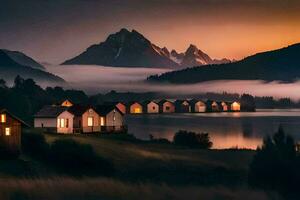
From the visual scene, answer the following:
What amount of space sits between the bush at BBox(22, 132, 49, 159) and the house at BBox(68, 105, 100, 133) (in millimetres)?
29644

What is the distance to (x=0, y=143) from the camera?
5678 cm

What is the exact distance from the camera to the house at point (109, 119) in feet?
317

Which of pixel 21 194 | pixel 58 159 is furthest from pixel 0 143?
pixel 21 194

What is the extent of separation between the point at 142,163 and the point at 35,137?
11.7 metres

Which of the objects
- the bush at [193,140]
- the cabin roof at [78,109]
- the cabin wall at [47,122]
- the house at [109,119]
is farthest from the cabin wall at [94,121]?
the bush at [193,140]

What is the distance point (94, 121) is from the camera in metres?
95.4

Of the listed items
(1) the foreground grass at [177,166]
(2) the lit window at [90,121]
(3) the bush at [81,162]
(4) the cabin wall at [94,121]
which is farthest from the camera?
(2) the lit window at [90,121]

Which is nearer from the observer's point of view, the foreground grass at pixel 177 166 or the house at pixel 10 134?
the foreground grass at pixel 177 166

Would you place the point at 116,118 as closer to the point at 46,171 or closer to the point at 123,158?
the point at 123,158

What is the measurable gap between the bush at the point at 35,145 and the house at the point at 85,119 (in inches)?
1167

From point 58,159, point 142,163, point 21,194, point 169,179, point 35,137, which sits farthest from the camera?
point 35,137

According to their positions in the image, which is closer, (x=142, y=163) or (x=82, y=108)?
(x=142, y=163)

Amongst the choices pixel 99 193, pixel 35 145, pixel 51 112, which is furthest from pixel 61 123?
pixel 99 193

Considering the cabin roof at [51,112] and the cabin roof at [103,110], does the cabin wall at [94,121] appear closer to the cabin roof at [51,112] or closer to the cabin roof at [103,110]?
the cabin roof at [103,110]
